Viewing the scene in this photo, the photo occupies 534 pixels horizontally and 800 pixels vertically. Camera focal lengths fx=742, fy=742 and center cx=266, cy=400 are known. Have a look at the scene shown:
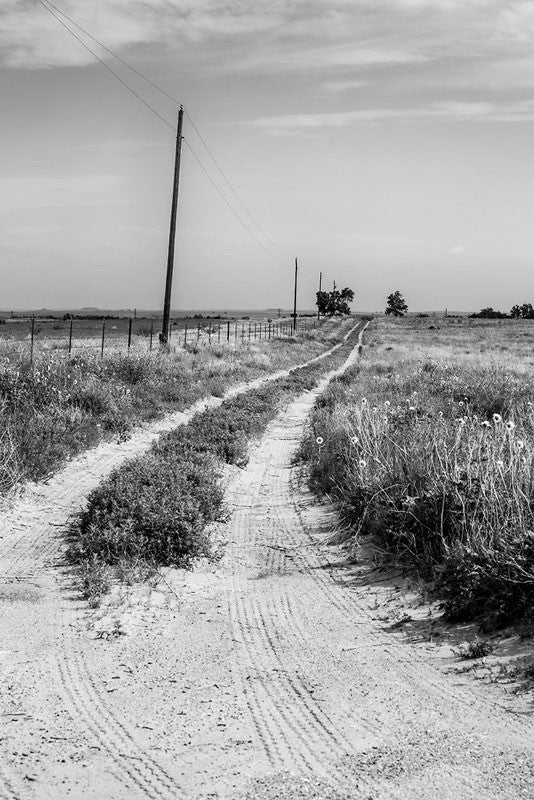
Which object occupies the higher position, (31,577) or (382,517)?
(382,517)

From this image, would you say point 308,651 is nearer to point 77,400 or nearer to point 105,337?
point 77,400

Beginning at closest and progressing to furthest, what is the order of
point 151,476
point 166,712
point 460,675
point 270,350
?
point 166,712
point 460,675
point 151,476
point 270,350

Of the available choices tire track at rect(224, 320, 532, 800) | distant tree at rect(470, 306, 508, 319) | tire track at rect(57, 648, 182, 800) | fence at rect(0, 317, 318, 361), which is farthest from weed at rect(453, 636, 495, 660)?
distant tree at rect(470, 306, 508, 319)

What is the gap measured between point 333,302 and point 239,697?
15809cm

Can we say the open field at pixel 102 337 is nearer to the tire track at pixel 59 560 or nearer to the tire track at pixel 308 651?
the tire track at pixel 59 560

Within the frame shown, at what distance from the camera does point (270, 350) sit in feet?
121

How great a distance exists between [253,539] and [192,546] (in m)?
0.94

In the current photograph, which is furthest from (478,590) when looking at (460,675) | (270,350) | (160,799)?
(270,350)

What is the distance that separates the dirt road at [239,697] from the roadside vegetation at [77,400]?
2965mm

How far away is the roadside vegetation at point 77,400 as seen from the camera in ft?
31.0

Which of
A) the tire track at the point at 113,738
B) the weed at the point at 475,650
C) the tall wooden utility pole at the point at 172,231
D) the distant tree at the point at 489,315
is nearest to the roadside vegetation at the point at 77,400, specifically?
the tire track at the point at 113,738

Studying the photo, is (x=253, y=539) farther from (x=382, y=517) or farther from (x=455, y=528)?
(x=455, y=528)

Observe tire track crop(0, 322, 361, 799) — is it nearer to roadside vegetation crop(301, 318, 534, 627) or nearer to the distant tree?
roadside vegetation crop(301, 318, 534, 627)

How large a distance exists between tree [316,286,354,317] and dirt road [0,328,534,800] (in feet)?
490
